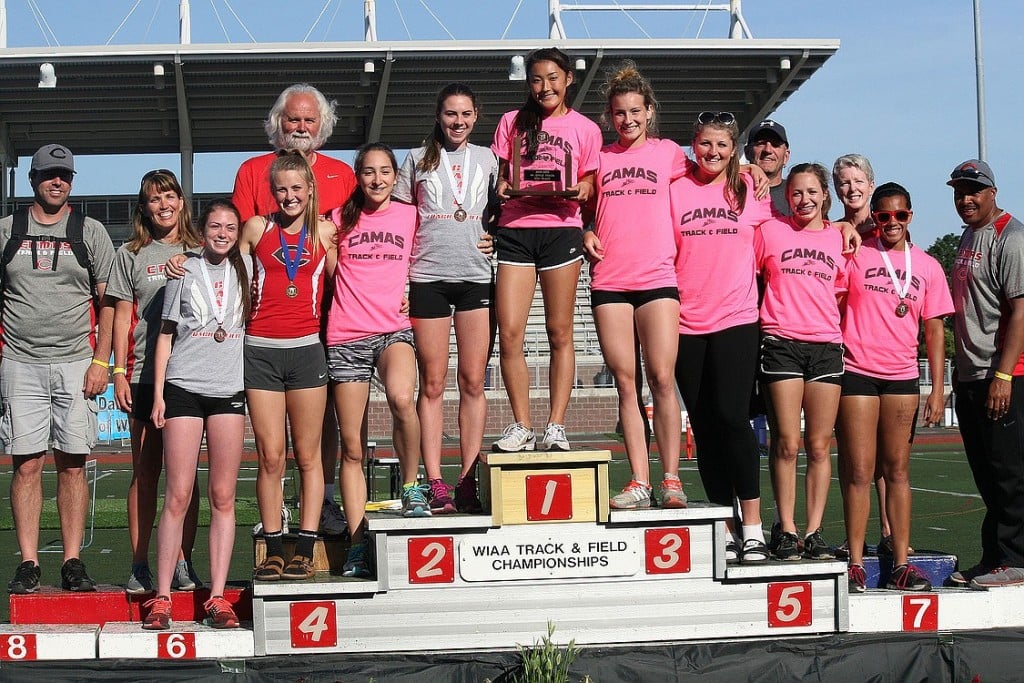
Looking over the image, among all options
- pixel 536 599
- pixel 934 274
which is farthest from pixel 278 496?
pixel 934 274

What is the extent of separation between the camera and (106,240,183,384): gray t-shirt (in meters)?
5.89

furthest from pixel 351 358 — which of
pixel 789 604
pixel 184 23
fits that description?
pixel 184 23

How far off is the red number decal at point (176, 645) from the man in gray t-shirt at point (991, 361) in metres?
3.78

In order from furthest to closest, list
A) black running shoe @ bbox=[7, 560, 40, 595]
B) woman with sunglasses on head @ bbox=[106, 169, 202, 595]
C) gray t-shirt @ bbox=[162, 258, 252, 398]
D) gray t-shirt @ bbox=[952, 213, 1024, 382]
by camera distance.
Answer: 1. gray t-shirt @ bbox=[952, 213, 1024, 382]
2. woman with sunglasses on head @ bbox=[106, 169, 202, 595]
3. black running shoe @ bbox=[7, 560, 40, 595]
4. gray t-shirt @ bbox=[162, 258, 252, 398]

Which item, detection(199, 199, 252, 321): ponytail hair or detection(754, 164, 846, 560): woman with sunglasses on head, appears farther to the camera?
detection(754, 164, 846, 560): woman with sunglasses on head

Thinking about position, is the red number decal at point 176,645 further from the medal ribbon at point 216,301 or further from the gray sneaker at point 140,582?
the medal ribbon at point 216,301

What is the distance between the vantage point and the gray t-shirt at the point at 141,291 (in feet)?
19.3

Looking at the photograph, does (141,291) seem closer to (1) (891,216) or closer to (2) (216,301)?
(2) (216,301)

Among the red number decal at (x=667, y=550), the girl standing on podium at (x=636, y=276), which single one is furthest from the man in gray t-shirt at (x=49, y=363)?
the red number decal at (x=667, y=550)

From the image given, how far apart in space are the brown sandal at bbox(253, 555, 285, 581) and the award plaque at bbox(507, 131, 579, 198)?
78.5 inches

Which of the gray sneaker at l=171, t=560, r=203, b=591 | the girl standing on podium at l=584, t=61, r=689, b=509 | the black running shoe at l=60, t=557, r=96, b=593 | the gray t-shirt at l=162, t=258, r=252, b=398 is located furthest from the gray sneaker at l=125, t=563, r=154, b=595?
the girl standing on podium at l=584, t=61, r=689, b=509

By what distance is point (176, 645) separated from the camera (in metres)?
5.29

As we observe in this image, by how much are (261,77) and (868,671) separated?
81.6 ft

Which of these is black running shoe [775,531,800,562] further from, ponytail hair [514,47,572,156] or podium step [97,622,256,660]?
podium step [97,622,256,660]
